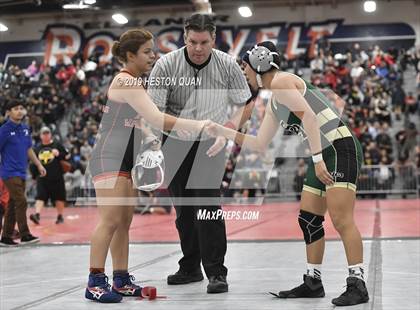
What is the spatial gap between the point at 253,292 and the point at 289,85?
4.63 ft

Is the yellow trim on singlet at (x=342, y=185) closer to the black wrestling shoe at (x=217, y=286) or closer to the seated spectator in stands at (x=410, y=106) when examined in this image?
the black wrestling shoe at (x=217, y=286)

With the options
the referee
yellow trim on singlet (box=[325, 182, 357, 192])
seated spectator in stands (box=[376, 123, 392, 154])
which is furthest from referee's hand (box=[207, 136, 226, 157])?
seated spectator in stands (box=[376, 123, 392, 154])

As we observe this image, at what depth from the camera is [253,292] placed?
16.2 ft

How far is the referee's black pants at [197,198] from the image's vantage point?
17.1ft

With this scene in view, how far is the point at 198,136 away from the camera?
5293 mm

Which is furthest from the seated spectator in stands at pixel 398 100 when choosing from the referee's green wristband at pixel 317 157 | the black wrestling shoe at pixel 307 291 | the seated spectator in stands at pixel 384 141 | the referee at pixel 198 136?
the referee's green wristband at pixel 317 157

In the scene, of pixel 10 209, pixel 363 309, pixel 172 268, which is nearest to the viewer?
pixel 363 309

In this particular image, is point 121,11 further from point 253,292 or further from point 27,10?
point 253,292

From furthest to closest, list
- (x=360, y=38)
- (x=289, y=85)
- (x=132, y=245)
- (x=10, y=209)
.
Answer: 1. (x=360, y=38)
2. (x=10, y=209)
3. (x=132, y=245)
4. (x=289, y=85)

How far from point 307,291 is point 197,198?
105 centimetres

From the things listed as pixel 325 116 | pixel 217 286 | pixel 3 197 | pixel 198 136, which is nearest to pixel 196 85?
pixel 198 136

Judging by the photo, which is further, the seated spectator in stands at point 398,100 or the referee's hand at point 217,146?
the seated spectator in stands at point 398,100

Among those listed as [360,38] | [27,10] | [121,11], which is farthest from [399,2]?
[27,10]

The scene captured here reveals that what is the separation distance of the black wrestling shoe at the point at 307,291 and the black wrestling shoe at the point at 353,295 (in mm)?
298
